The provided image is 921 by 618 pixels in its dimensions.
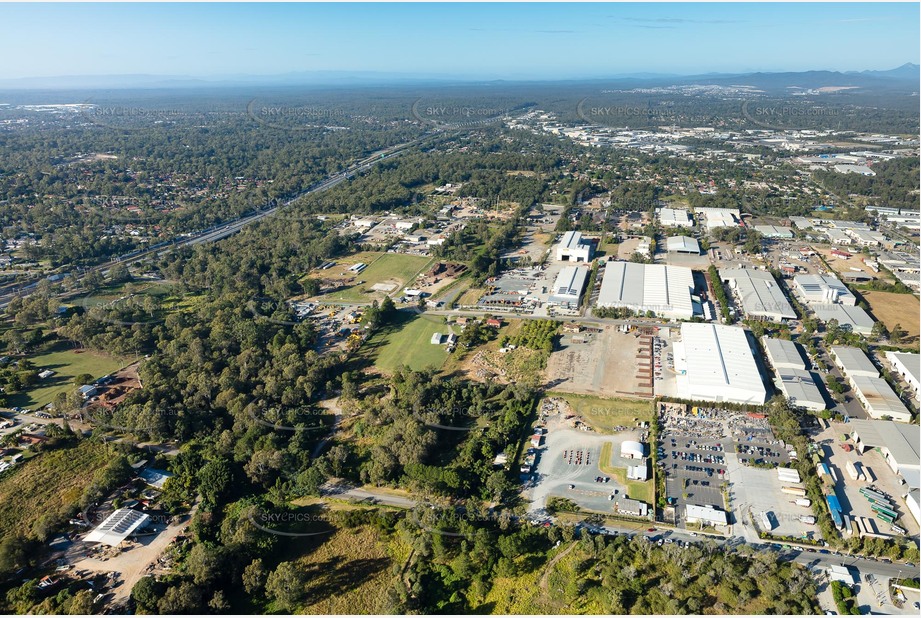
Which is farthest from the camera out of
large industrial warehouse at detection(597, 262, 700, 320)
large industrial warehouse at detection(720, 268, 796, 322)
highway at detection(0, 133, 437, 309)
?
highway at detection(0, 133, 437, 309)

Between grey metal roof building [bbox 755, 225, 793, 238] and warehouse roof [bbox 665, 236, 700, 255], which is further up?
grey metal roof building [bbox 755, 225, 793, 238]

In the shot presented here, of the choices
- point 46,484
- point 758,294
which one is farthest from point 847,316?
point 46,484

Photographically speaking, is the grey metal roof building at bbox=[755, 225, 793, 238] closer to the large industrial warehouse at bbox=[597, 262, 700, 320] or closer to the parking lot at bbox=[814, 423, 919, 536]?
the large industrial warehouse at bbox=[597, 262, 700, 320]

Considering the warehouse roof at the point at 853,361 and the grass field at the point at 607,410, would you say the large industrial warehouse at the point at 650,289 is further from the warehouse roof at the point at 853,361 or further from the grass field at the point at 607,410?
the grass field at the point at 607,410

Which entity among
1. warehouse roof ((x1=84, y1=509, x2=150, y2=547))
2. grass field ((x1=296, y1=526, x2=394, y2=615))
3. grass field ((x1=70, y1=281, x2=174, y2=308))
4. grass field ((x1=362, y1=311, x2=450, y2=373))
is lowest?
grass field ((x1=296, y1=526, x2=394, y2=615))

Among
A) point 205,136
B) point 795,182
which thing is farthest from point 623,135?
point 205,136

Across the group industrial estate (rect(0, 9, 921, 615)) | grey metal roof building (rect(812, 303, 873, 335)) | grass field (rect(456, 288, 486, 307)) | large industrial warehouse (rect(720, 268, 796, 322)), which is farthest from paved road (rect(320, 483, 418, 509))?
grey metal roof building (rect(812, 303, 873, 335))

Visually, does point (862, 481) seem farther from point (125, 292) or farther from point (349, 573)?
point (125, 292)
